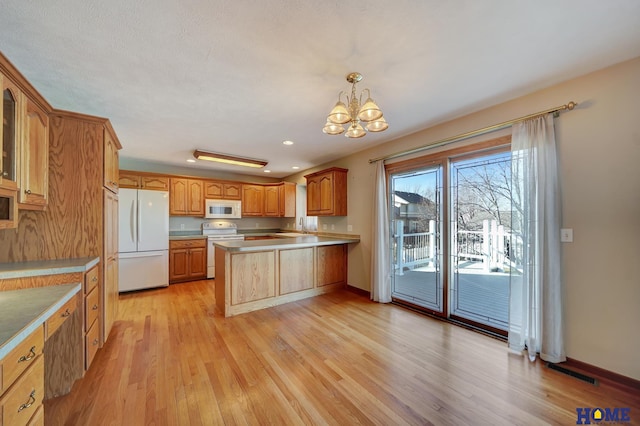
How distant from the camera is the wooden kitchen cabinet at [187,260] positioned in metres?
4.75

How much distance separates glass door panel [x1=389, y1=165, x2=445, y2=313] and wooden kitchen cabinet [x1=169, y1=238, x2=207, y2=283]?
3.91 metres

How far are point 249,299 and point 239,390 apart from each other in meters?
1.62

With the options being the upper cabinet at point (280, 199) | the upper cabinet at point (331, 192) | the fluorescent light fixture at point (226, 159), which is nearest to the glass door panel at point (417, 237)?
the upper cabinet at point (331, 192)

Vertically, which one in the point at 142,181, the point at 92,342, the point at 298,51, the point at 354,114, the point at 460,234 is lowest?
the point at 92,342

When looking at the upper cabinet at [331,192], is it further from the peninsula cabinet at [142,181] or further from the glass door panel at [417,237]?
the peninsula cabinet at [142,181]

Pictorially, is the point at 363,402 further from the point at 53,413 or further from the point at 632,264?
the point at 632,264

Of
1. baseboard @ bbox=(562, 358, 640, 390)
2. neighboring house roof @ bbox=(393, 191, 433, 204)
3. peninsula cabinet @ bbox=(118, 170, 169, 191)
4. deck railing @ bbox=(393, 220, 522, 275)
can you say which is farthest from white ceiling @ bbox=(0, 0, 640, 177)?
baseboard @ bbox=(562, 358, 640, 390)

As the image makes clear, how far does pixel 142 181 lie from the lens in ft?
15.3

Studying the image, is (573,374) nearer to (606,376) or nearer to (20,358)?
(606,376)

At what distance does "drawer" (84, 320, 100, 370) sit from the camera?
1998 millimetres

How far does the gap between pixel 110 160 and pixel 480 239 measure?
427 centimetres

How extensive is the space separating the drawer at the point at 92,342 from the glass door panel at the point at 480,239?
3745mm

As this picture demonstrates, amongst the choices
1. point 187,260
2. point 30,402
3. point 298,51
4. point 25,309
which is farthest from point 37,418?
point 187,260

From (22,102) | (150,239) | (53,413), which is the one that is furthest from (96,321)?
(150,239)
